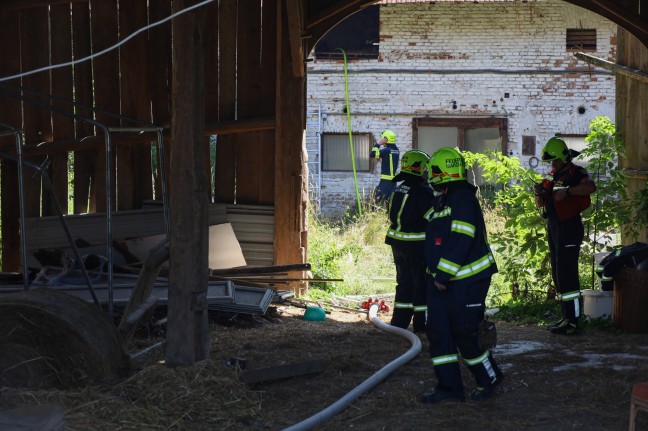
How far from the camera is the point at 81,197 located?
12.6 metres

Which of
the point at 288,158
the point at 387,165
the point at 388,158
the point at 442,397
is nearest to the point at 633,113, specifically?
the point at 288,158

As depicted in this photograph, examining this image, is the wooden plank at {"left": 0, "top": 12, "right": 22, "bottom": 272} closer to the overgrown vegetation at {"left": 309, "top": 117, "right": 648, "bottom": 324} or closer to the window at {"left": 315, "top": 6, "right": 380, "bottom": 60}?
the overgrown vegetation at {"left": 309, "top": 117, "right": 648, "bottom": 324}

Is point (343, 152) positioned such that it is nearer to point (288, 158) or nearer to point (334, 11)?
point (334, 11)

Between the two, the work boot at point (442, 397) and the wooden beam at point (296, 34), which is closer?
the work boot at point (442, 397)

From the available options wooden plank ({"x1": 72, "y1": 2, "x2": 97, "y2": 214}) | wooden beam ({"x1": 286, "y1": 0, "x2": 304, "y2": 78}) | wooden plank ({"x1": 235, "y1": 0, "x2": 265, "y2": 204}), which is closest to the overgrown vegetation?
wooden plank ({"x1": 235, "y1": 0, "x2": 265, "y2": 204})

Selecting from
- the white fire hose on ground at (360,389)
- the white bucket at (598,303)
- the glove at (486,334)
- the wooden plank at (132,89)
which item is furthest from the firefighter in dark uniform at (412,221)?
the wooden plank at (132,89)

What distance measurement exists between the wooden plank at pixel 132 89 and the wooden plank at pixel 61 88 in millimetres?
697

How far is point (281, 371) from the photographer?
25.0ft

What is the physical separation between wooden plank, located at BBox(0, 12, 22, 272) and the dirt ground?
4.00 meters

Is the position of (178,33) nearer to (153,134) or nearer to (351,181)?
(153,134)

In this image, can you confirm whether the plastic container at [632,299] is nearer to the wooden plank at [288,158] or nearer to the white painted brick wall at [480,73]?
the wooden plank at [288,158]

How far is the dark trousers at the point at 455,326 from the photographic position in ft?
22.4

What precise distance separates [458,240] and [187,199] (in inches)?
81.3

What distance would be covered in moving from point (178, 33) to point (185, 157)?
945mm
